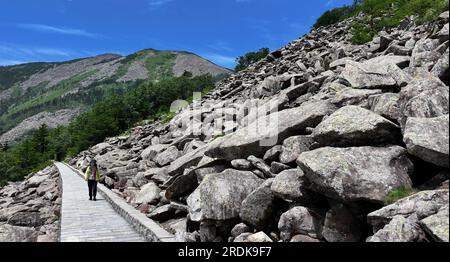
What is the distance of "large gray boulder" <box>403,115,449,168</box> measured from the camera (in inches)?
315

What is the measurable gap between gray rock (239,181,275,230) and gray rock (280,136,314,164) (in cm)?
106

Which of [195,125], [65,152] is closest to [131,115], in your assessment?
[65,152]

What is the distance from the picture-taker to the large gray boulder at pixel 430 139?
7999 millimetres

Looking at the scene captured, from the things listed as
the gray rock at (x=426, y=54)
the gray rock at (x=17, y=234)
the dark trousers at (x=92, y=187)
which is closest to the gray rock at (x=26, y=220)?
the dark trousers at (x=92, y=187)

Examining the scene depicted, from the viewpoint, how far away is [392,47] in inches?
702

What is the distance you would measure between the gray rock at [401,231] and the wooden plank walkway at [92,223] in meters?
8.69

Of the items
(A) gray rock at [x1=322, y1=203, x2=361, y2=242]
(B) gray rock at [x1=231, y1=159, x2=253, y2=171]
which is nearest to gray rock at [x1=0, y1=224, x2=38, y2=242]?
(B) gray rock at [x1=231, y1=159, x2=253, y2=171]

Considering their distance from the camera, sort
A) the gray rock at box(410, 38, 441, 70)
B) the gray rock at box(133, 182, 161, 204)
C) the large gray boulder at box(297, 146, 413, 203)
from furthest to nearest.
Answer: the gray rock at box(133, 182, 161, 204) → the gray rock at box(410, 38, 441, 70) → the large gray boulder at box(297, 146, 413, 203)

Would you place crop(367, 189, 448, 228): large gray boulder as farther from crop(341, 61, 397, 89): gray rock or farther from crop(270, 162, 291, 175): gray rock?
crop(341, 61, 397, 89): gray rock

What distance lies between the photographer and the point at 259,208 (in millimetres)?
11086

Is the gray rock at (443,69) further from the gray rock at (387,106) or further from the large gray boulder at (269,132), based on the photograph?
the large gray boulder at (269,132)

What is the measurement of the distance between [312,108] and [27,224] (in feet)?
54.5

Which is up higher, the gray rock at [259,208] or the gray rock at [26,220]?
the gray rock at [259,208]
